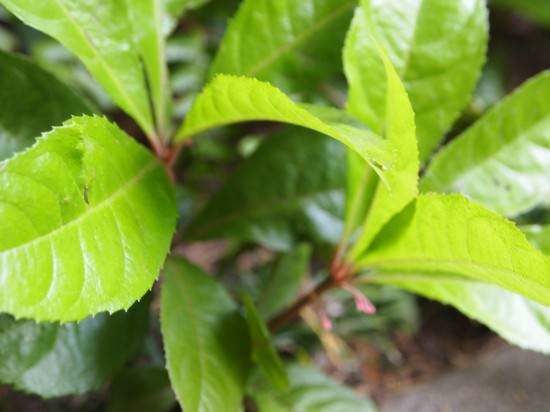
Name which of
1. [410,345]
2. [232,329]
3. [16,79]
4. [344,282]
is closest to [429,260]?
[344,282]

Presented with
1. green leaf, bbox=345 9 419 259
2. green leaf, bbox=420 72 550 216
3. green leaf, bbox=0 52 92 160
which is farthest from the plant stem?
green leaf, bbox=0 52 92 160

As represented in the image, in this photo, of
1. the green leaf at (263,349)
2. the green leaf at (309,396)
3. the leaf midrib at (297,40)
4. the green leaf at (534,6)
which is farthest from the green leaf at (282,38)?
the green leaf at (534,6)

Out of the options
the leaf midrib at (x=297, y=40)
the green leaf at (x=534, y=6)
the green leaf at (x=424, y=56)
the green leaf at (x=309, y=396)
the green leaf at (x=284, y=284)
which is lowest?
the green leaf at (x=534, y=6)

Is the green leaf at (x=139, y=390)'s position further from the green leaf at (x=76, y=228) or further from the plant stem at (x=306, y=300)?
the green leaf at (x=76, y=228)

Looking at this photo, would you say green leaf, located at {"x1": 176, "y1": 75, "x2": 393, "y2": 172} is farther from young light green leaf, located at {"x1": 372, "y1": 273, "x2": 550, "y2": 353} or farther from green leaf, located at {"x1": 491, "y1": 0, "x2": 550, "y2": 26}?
green leaf, located at {"x1": 491, "y1": 0, "x2": 550, "y2": 26}

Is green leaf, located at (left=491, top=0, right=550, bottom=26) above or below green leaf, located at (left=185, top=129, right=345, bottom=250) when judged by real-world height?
below
